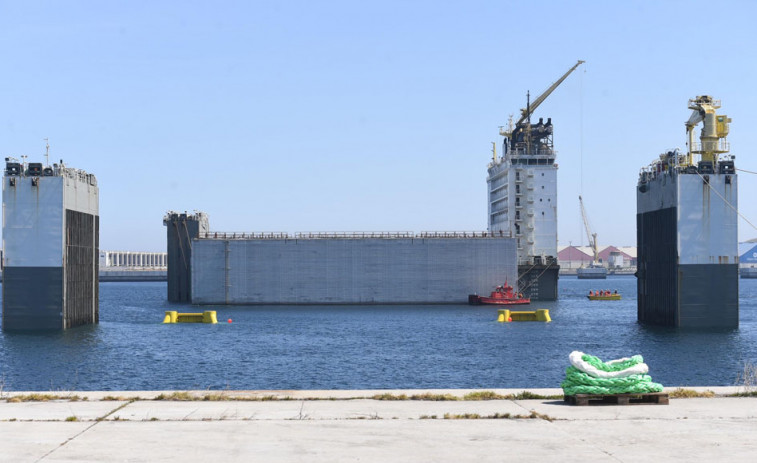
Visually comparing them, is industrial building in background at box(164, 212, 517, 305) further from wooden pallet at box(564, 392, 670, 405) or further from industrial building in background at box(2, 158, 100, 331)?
wooden pallet at box(564, 392, 670, 405)

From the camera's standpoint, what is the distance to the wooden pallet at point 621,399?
22.8 metres

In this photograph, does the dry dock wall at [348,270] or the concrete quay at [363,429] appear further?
the dry dock wall at [348,270]

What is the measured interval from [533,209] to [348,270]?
27701mm

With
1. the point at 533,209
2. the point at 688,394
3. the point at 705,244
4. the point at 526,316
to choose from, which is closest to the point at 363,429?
the point at 688,394

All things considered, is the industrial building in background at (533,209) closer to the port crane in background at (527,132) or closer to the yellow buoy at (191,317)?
the port crane in background at (527,132)

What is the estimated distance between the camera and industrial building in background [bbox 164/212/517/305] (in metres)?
109

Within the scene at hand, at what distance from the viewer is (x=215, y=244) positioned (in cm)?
10919

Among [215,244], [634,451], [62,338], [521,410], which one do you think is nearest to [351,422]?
[521,410]

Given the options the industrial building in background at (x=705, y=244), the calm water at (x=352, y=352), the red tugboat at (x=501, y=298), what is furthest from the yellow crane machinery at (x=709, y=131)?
the red tugboat at (x=501, y=298)

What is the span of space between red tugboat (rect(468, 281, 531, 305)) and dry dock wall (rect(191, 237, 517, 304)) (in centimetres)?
133

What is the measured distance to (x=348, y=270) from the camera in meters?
109

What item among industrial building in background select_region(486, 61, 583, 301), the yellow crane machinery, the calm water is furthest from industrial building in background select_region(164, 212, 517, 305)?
the yellow crane machinery

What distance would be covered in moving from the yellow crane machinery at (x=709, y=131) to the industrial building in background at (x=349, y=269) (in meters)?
38.5

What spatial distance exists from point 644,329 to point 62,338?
4524 cm
